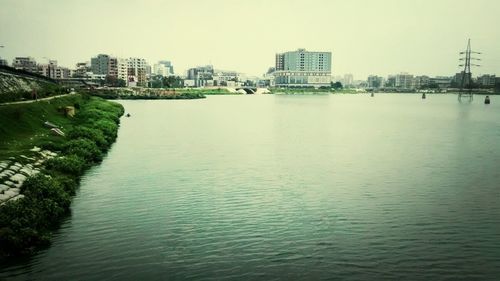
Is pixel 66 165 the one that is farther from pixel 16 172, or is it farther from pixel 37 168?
pixel 16 172

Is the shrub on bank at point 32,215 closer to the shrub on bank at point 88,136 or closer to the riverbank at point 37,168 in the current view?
the riverbank at point 37,168

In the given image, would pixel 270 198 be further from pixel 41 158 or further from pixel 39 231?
pixel 41 158

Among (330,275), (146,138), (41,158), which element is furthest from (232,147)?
(330,275)

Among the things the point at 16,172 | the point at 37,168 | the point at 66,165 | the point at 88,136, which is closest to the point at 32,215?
the point at 16,172

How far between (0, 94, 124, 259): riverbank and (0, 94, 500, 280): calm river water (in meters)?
1.15

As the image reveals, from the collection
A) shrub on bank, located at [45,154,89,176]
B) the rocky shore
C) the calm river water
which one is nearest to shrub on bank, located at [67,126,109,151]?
the calm river water

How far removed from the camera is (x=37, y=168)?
1337 inches

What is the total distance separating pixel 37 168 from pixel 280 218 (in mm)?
19986

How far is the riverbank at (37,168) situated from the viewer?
2225 cm

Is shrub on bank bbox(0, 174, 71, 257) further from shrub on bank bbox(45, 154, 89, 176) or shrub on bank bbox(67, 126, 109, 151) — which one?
shrub on bank bbox(67, 126, 109, 151)

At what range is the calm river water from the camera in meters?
20.8

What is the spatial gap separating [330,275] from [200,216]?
36.4 ft

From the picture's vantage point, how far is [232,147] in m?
60.2

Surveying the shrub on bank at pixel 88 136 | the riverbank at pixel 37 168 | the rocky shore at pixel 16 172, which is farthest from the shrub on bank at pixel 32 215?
the shrub on bank at pixel 88 136
